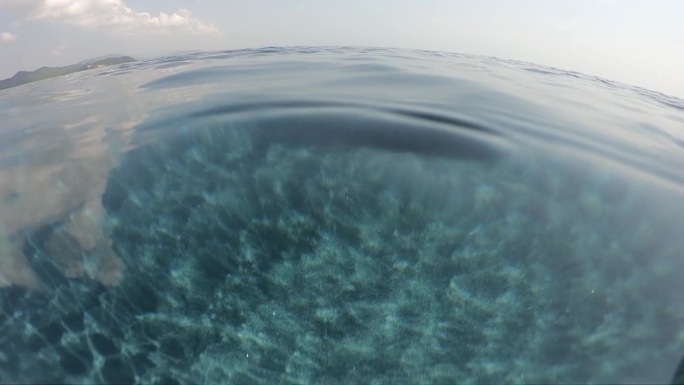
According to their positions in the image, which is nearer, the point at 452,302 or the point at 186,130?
the point at 452,302

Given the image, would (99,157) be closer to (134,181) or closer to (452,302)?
(134,181)

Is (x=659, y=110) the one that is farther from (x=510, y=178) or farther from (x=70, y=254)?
(x=70, y=254)

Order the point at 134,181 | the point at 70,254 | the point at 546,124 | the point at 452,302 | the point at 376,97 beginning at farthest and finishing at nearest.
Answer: the point at 376,97, the point at 546,124, the point at 134,181, the point at 70,254, the point at 452,302

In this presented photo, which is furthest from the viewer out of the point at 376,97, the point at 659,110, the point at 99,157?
the point at 659,110

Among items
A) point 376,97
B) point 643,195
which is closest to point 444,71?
point 376,97

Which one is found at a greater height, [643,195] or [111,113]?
[111,113]

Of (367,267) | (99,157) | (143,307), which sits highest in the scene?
(99,157)
